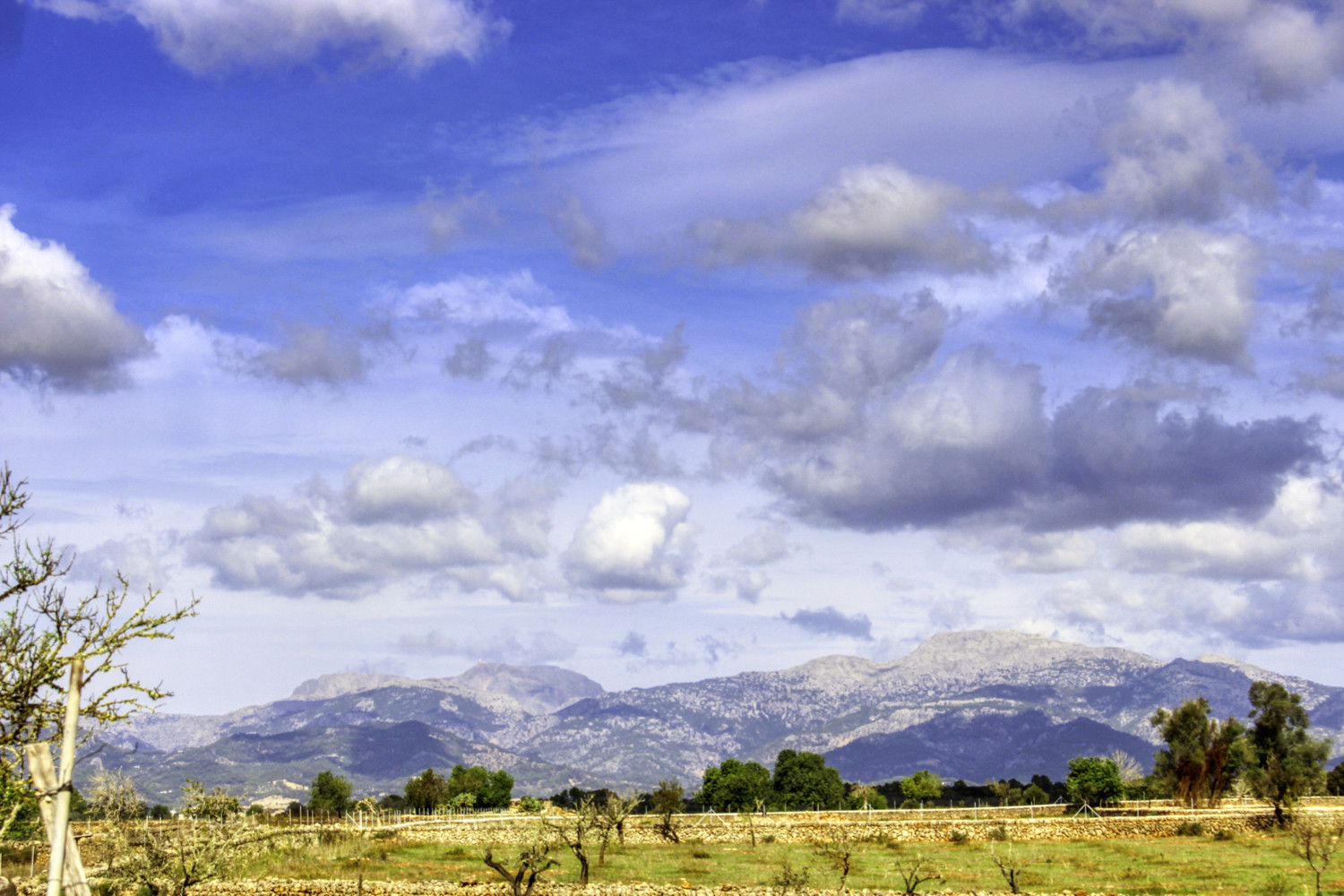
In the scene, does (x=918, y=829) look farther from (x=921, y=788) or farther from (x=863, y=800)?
(x=921, y=788)

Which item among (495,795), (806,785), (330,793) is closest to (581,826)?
(806,785)

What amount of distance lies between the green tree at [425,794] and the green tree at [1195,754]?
8193cm

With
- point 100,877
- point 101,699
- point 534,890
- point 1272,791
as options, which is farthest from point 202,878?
point 1272,791

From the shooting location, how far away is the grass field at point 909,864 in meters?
50.7

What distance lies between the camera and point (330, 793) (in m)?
128

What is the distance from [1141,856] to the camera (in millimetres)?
65062

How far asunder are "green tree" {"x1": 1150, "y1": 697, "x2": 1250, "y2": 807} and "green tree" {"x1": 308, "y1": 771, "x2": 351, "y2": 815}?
285 feet

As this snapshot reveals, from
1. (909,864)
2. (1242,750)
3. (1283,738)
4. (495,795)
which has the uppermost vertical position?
(1283,738)

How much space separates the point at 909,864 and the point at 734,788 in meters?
64.9

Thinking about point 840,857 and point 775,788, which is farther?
point 775,788

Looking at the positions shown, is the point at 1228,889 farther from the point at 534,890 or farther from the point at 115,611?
the point at 115,611

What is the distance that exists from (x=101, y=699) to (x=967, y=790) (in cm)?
15284

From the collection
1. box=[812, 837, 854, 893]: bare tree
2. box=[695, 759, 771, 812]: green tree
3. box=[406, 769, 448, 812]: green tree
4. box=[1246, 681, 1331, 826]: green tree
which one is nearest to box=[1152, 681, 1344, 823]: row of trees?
box=[1246, 681, 1331, 826]: green tree

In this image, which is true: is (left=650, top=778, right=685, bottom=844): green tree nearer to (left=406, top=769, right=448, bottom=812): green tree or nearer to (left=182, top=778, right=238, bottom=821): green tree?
(left=406, top=769, right=448, bottom=812): green tree
